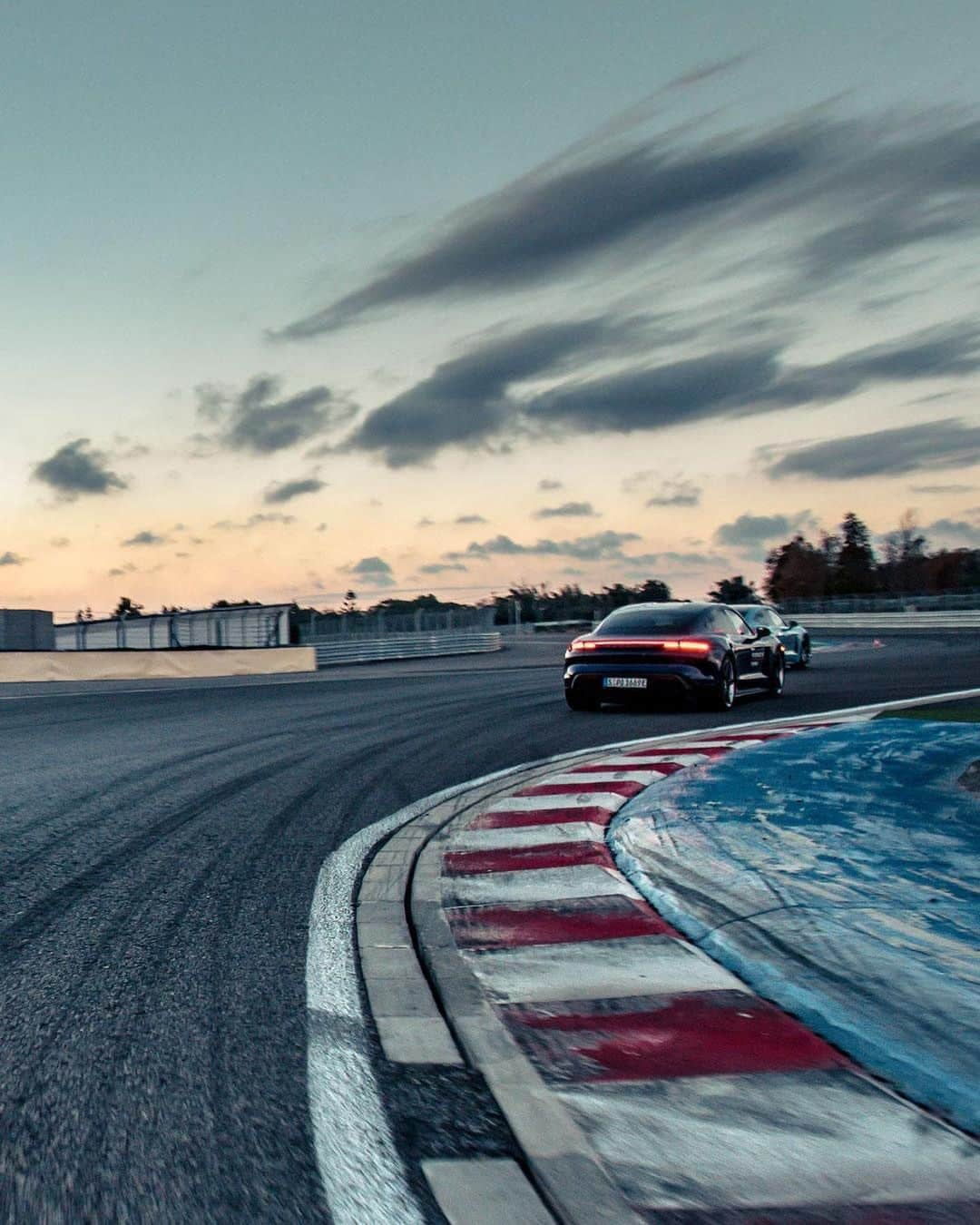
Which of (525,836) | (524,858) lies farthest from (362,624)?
(524,858)

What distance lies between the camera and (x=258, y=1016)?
11.4ft

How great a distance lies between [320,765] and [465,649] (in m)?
37.5

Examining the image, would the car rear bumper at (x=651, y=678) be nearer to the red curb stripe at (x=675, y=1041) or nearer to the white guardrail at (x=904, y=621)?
the red curb stripe at (x=675, y=1041)

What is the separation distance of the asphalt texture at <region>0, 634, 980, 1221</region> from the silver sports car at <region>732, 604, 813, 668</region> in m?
7.21

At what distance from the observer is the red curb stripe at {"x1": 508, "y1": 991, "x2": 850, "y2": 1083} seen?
3.01 m

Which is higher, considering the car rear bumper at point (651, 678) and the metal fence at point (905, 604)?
the metal fence at point (905, 604)

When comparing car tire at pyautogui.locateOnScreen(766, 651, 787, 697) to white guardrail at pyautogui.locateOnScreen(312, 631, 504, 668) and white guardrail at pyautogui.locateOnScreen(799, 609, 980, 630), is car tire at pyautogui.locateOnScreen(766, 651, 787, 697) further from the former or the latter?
white guardrail at pyautogui.locateOnScreen(799, 609, 980, 630)

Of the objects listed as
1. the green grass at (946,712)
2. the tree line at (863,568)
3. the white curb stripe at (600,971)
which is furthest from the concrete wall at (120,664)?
the tree line at (863,568)

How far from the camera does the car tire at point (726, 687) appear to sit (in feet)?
46.7

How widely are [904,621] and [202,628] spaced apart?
35730 millimetres

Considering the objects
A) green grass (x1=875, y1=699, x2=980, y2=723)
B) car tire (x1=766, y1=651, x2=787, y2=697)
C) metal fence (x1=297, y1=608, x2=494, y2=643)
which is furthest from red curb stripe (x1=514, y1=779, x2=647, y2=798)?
metal fence (x1=297, y1=608, x2=494, y2=643)

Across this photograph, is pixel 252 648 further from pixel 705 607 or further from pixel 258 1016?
pixel 258 1016

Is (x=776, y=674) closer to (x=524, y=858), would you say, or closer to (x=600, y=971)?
(x=524, y=858)

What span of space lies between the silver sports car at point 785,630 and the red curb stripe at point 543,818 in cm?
1288
